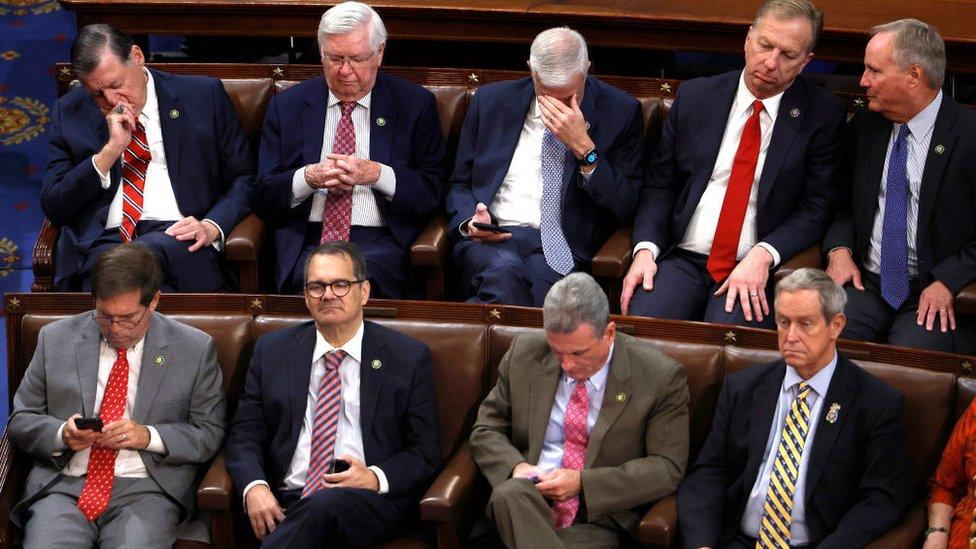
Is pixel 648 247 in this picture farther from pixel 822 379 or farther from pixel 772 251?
pixel 822 379

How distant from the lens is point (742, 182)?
3.49 m

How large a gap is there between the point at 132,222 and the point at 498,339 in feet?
3.51

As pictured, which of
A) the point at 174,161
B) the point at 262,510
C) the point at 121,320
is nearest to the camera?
the point at 262,510

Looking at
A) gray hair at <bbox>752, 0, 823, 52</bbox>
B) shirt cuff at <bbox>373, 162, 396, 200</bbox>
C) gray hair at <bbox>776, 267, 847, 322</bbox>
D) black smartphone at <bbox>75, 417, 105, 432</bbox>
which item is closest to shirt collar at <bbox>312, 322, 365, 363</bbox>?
black smartphone at <bbox>75, 417, 105, 432</bbox>

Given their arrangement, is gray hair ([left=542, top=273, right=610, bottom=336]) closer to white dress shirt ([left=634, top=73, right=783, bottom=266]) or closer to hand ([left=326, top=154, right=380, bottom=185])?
white dress shirt ([left=634, top=73, right=783, bottom=266])

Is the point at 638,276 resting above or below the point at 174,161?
below

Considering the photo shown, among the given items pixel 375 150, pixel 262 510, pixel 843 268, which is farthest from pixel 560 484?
pixel 375 150

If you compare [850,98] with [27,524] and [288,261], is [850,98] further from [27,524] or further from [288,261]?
[27,524]

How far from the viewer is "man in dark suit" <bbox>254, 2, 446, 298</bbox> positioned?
11.7 feet

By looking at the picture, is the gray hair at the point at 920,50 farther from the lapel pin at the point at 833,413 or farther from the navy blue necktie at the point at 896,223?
the lapel pin at the point at 833,413

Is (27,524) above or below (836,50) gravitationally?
below

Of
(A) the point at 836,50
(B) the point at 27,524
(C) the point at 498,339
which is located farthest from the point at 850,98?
(B) the point at 27,524

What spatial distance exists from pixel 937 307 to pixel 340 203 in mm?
1461

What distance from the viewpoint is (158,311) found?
3.26m
